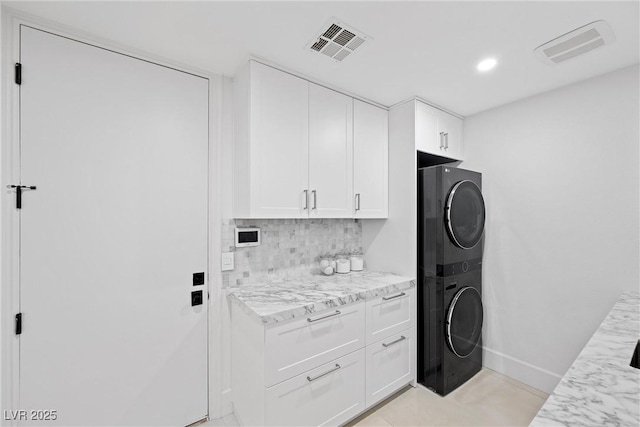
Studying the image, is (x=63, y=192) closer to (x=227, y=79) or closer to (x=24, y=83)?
(x=24, y=83)

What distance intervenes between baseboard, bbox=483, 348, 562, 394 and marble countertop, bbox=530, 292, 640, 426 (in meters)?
1.50

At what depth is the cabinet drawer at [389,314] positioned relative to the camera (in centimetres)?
197

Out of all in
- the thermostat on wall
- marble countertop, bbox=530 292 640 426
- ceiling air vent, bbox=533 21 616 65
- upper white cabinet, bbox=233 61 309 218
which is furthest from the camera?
the thermostat on wall

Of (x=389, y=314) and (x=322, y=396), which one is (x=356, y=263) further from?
(x=322, y=396)

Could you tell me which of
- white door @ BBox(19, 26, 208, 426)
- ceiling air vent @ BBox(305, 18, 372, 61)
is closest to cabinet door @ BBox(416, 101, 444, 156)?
ceiling air vent @ BBox(305, 18, 372, 61)

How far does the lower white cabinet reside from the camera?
153 cm

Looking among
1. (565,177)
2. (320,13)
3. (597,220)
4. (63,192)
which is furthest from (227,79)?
(597,220)

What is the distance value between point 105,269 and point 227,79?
1458 mm

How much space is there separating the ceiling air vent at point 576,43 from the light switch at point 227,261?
91.4 inches

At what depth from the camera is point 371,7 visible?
53.3 inches

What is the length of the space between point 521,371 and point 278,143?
269cm

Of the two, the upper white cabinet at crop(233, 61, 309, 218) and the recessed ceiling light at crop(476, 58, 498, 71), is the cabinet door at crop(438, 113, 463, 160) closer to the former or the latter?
the recessed ceiling light at crop(476, 58, 498, 71)

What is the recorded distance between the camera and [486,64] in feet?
6.06

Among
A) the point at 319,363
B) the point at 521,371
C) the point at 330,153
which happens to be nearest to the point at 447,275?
the point at 521,371
